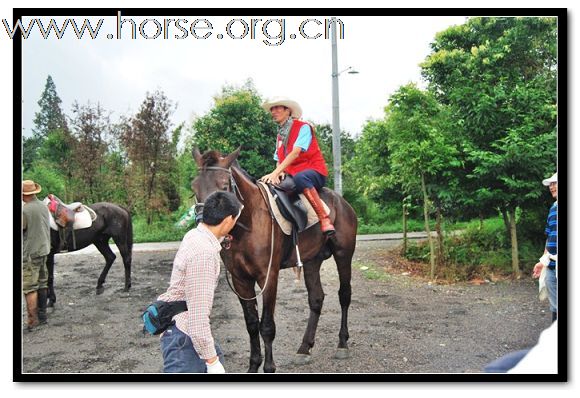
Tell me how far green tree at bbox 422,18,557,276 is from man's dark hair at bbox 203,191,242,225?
2641 mm

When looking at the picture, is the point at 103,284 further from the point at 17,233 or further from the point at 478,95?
the point at 478,95

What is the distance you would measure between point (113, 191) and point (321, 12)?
2.84 metres

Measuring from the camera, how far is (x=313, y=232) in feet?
12.3

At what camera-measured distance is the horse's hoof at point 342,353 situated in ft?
11.9

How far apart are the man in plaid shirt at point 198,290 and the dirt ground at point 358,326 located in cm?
146

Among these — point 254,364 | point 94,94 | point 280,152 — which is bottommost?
point 254,364

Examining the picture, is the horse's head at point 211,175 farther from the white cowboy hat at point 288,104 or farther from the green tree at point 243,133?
the green tree at point 243,133

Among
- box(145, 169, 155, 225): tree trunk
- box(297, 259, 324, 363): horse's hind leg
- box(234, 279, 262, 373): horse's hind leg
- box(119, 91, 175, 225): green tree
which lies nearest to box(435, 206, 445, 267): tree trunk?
box(297, 259, 324, 363): horse's hind leg

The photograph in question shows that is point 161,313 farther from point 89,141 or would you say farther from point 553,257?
point 553,257

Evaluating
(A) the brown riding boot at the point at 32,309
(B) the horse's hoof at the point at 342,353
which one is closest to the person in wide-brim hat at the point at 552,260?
(B) the horse's hoof at the point at 342,353

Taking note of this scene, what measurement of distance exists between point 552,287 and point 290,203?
1999 mm

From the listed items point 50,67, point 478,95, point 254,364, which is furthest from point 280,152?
point 478,95

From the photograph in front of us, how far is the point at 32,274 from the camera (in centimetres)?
423

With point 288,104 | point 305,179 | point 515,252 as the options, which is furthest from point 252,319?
point 515,252
